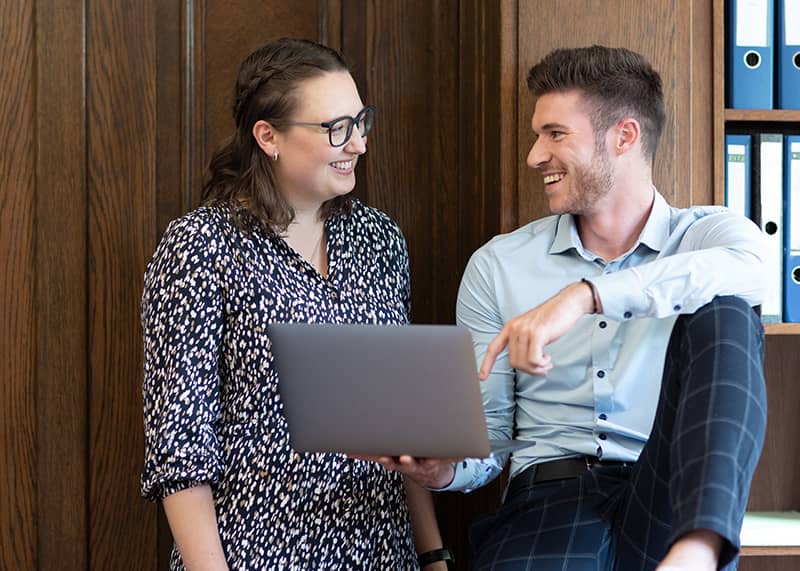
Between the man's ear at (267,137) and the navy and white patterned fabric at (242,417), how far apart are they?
128 mm

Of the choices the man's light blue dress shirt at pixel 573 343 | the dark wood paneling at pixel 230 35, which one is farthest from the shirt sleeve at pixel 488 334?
the dark wood paneling at pixel 230 35

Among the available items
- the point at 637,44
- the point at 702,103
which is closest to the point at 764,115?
the point at 702,103

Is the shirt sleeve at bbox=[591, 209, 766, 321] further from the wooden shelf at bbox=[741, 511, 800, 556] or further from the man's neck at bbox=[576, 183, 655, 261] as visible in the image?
the wooden shelf at bbox=[741, 511, 800, 556]

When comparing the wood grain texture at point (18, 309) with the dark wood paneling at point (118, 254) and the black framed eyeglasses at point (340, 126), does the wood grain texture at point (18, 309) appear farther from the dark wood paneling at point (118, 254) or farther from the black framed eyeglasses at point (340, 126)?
the black framed eyeglasses at point (340, 126)

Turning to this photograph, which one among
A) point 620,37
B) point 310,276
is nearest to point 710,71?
point 620,37

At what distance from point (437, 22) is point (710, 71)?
0.53 m

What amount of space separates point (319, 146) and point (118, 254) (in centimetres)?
49

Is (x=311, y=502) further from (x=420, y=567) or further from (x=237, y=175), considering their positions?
(x=237, y=175)

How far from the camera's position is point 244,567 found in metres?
1.51

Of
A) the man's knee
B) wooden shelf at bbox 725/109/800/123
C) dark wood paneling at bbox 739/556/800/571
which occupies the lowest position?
dark wood paneling at bbox 739/556/800/571

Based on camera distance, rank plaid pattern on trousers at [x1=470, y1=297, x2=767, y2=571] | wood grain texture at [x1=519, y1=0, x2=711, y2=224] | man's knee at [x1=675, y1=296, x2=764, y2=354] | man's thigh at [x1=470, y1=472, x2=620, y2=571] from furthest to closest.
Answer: wood grain texture at [x1=519, y1=0, x2=711, y2=224] → man's thigh at [x1=470, y1=472, x2=620, y2=571] → man's knee at [x1=675, y1=296, x2=764, y2=354] → plaid pattern on trousers at [x1=470, y1=297, x2=767, y2=571]

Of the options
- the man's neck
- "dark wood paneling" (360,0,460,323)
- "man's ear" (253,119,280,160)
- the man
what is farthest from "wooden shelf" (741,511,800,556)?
"man's ear" (253,119,280,160)

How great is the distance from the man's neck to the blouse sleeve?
65 centimetres

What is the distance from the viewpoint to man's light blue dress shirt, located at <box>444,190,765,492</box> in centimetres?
161
